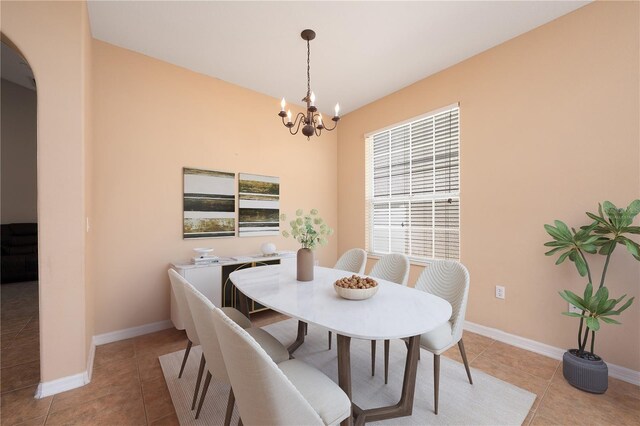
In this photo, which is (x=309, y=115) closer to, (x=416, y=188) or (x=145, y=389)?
(x=416, y=188)

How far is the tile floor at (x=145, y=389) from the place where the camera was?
1.62 m

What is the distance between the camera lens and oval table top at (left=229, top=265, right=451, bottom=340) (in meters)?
1.22

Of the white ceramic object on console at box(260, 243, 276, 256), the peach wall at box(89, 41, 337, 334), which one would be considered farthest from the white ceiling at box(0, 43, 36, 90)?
the white ceramic object on console at box(260, 243, 276, 256)

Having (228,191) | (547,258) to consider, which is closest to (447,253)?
(547,258)

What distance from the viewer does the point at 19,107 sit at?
17.5 feet

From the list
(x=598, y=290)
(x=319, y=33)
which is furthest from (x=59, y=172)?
(x=598, y=290)

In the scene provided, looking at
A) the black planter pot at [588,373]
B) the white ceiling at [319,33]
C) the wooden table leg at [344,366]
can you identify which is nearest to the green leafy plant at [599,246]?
the black planter pot at [588,373]

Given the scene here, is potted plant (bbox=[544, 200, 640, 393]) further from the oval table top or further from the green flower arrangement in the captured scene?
the green flower arrangement

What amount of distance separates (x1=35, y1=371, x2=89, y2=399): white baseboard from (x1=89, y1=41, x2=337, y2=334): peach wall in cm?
75

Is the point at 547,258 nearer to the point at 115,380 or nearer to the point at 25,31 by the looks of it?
the point at 115,380

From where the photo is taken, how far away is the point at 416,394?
1.81 metres

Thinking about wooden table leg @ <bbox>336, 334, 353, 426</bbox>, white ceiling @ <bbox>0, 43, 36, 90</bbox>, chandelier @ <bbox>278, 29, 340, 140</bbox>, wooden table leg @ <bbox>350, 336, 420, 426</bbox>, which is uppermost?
white ceiling @ <bbox>0, 43, 36, 90</bbox>

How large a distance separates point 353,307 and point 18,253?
21.2 ft

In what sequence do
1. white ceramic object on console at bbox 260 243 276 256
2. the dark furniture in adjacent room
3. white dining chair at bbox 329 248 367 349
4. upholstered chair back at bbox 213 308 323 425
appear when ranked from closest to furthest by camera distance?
upholstered chair back at bbox 213 308 323 425, white dining chair at bbox 329 248 367 349, white ceramic object on console at bbox 260 243 276 256, the dark furniture in adjacent room
